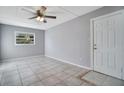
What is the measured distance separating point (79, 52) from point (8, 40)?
4.43 meters

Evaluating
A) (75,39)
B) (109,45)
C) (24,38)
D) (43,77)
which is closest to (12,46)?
(24,38)

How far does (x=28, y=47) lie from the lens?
17.7 ft

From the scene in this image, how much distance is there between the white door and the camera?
206cm

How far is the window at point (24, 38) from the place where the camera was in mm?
4941

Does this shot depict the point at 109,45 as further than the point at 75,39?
No

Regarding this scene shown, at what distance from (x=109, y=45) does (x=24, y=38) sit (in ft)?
17.2

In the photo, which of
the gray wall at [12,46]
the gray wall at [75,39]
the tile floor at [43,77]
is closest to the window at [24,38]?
the gray wall at [12,46]

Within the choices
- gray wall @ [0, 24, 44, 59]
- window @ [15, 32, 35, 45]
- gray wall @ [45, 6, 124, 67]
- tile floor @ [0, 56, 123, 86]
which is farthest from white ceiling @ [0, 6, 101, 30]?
tile floor @ [0, 56, 123, 86]

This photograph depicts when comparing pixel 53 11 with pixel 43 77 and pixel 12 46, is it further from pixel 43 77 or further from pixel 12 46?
pixel 12 46

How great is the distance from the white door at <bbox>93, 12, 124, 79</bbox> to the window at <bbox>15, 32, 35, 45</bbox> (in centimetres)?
464

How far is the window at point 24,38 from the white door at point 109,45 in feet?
15.2

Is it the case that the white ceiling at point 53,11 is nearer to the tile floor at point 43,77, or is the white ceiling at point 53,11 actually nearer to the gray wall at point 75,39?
the gray wall at point 75,39

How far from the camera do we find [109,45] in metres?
2.30
